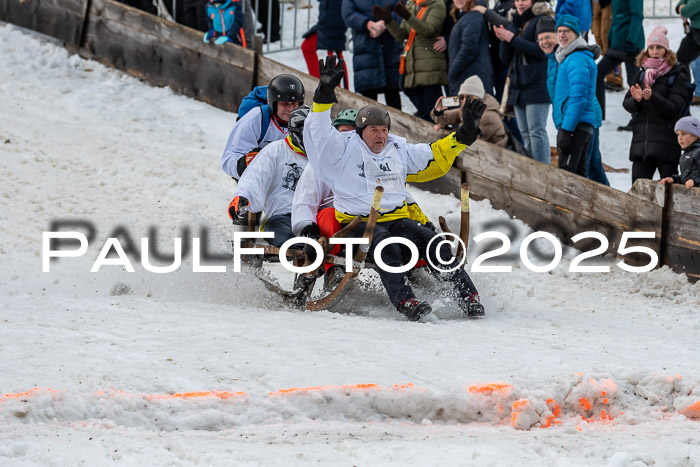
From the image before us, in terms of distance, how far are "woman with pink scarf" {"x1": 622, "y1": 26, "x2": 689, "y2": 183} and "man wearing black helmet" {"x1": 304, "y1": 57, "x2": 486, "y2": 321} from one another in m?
2.05

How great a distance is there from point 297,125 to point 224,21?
5.26m

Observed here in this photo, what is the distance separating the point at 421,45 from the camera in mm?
9945

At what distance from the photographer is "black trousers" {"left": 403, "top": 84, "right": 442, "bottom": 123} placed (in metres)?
10.1

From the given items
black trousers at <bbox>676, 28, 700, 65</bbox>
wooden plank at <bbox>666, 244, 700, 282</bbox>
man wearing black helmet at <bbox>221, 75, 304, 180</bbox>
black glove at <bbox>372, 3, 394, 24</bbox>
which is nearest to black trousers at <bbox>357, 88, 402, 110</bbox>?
black glove at <bbox>372, 3, 394, 24</bbox>

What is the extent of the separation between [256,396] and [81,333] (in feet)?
4.20

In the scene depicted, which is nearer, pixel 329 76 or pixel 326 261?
pixel 329 76

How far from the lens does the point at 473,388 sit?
4.72 metres

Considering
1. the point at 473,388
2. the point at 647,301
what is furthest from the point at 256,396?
the point at 647,301

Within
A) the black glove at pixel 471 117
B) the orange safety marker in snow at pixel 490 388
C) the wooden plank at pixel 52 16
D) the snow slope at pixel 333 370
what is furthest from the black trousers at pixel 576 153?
the wooden plank at pixel 52 16

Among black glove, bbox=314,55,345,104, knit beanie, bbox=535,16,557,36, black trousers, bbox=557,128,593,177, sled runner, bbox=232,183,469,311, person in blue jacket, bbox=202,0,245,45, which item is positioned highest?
person in blue jacket, bbox=202,0,245,45

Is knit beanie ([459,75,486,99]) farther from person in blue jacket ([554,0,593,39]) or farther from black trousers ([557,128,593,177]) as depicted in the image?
person in blue jacket ([554,0,593,39])

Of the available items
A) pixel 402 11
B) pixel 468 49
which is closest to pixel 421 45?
pixel 402 11

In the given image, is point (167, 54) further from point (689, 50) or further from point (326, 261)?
point (326, 261)

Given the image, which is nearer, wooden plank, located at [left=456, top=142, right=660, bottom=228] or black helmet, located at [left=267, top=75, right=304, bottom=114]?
black helmet, located at [left=267, top=75, right=304, bottom=114]
